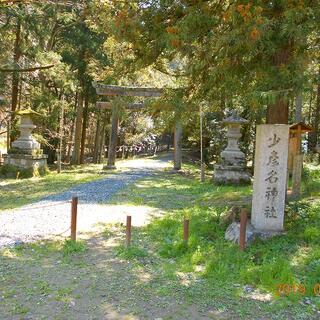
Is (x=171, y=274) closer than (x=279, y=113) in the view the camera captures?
Yes

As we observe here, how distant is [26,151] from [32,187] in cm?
330

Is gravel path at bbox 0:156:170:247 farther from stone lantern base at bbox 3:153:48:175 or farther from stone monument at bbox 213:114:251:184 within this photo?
stone lantern base at bbox 3:153:48:175

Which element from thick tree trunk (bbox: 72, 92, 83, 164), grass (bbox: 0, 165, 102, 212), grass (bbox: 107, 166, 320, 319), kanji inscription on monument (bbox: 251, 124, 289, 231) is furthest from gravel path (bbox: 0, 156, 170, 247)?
thick tree trunk (bbox: 72, 92, 83, 164)

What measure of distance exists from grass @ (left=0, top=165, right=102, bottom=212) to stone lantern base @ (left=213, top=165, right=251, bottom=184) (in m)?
4.43

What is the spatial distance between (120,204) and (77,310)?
555 cm

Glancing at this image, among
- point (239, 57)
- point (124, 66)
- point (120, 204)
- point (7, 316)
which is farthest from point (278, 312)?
point (120, 204)

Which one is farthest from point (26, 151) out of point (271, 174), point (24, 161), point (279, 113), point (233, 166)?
point (271, 174)

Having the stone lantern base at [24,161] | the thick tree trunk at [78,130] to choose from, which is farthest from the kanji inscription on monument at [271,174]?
the thick tree trunk at [78,130]

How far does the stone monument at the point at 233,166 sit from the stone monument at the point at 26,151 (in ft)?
22.0

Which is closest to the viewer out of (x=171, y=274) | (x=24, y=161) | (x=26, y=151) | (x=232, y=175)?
(x=171, y=274)

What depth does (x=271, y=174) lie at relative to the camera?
6398 mm

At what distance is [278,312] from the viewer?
4211mm

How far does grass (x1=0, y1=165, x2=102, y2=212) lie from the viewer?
32.5ft

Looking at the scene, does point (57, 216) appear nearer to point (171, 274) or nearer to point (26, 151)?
point (171, 274)
